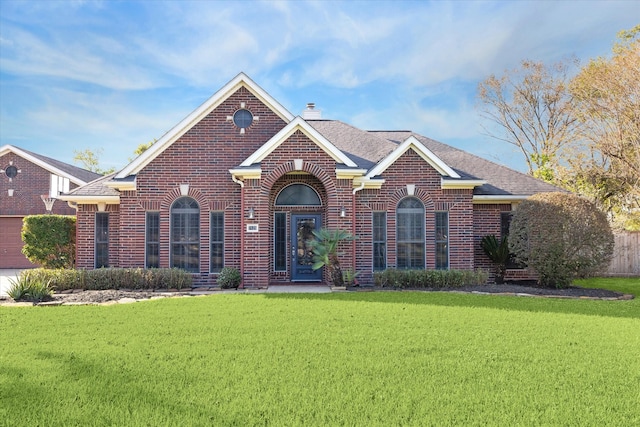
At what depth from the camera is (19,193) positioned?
25.8 m

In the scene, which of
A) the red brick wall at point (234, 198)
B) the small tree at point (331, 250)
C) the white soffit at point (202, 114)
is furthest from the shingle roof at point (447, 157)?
the white soffit at point (202, 114)

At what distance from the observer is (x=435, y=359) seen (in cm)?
620

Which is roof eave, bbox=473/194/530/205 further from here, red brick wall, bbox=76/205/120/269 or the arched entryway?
red brick wall, bbox=76/205/120/269

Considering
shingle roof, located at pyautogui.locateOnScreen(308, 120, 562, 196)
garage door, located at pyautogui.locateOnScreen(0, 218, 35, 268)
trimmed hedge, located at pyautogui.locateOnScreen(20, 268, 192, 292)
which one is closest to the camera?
trimmed hedge, located at pyautogui.locateOnScreen(20, 268, 192, 292)

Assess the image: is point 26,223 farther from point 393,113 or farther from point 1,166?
point 393,113

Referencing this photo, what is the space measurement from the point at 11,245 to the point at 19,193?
9.64 ft

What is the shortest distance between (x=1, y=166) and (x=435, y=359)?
92.7 feet

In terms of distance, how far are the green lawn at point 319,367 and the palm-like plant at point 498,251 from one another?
588 centimetres

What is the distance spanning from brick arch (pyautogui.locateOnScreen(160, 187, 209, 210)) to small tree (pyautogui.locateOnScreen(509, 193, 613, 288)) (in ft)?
35.2

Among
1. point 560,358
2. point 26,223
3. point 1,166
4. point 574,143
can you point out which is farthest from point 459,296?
point 1,166

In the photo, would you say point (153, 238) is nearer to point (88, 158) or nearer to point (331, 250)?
point (331, 250)

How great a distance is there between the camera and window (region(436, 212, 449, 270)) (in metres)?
15.9

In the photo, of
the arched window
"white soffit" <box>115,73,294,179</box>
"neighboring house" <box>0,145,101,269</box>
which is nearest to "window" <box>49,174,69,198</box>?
"neighboring house" <box>0,145,101,269</box>

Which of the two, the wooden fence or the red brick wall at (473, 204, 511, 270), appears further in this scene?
the wooden fence
